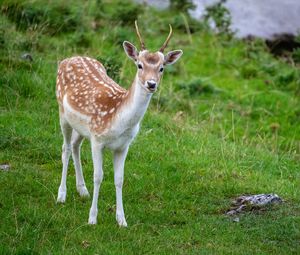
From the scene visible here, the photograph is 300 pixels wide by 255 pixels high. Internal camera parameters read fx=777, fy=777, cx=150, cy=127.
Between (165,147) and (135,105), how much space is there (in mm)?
3179

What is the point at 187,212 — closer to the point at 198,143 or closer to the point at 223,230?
the point at 223,230

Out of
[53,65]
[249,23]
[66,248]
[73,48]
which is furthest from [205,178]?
[249,23]

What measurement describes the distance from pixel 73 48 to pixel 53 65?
1.15 metres

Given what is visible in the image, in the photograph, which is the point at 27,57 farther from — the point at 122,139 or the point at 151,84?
the point at 151,84

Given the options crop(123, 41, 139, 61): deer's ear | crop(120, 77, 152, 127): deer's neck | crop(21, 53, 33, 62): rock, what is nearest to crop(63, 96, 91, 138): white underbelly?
crop(120, 77, 152, 127): deer's neck

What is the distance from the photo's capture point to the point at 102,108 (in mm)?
8016

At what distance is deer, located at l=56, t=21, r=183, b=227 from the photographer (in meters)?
7.52

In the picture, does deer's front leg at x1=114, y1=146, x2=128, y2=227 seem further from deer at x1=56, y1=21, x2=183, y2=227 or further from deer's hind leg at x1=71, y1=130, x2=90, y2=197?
deer's hind leg at x1=71, y1=130, x2=90, y2=197

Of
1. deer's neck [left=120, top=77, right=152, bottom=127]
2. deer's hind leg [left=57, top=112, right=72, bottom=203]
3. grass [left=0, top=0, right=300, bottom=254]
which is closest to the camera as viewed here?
deer's neck [left=120, top=77, right=152, bottom=127]

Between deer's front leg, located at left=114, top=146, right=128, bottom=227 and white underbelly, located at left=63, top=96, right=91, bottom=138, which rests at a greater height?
white underbelly, located at left=63, top=96, right=91, bottom=138

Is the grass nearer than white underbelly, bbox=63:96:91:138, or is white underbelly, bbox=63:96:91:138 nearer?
the grass

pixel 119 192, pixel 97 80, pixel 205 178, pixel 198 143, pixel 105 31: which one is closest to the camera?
pixel 119 192

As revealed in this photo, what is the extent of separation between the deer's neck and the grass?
111cm

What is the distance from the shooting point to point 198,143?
1098cm
